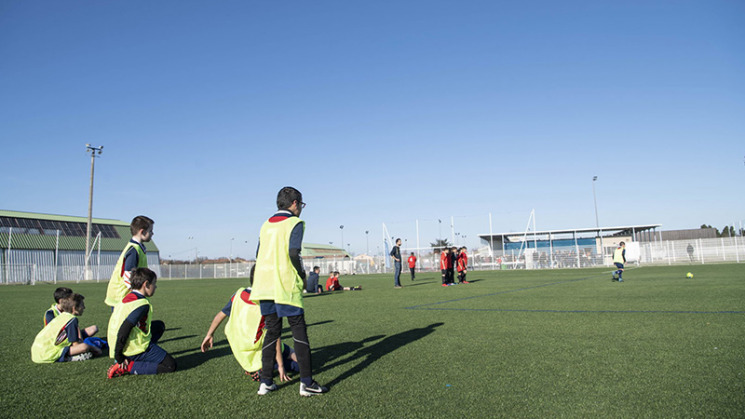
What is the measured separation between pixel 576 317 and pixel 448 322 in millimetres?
2042

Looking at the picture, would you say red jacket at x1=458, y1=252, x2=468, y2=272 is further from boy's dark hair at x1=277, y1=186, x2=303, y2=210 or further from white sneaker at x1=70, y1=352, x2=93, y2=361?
boy's dark hair at x1=277, y1=186, x2=303, y2=210

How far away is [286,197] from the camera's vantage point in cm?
399

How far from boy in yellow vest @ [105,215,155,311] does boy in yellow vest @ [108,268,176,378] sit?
293 millimetres

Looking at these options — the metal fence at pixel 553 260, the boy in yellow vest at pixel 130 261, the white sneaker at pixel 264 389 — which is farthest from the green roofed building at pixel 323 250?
the white sneaker at pixel 264 389

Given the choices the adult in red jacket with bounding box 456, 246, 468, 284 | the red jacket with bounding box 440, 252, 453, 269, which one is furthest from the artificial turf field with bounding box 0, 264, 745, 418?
the adult in red jacket with bounding box 456, 246, 468, 284

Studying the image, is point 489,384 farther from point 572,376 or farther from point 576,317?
point 576,317

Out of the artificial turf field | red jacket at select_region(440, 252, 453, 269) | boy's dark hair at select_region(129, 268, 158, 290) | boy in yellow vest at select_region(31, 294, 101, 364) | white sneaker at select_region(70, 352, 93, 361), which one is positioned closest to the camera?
the artificial turf field

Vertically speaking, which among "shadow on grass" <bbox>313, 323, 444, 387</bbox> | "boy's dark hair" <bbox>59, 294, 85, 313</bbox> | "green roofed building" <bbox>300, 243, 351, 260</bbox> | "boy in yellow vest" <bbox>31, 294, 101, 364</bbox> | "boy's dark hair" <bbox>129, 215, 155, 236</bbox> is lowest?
"shadow on grass" <bbox>313, 323, 444, 387</bbox>

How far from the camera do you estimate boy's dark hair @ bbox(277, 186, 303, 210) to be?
13.1 ft

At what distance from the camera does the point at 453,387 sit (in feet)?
11.9

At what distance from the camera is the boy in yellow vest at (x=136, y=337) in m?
4.39

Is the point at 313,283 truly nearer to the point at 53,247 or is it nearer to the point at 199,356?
the point at 199,356

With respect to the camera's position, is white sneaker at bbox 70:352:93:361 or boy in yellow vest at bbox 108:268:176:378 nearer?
boy in yellow vest at bbox 108:268:176:378

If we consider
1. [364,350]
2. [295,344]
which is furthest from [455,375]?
[364,350]
